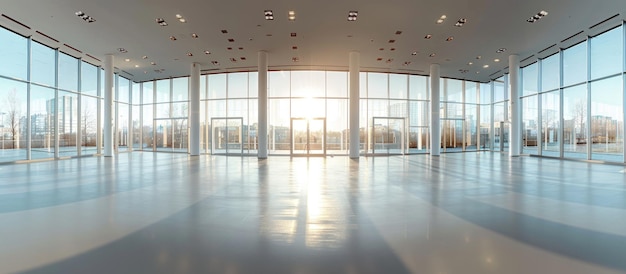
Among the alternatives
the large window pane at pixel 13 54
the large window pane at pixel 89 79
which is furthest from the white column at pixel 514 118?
the large window pane at pixel 89 79

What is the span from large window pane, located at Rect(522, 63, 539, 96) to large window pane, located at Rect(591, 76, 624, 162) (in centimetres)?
468

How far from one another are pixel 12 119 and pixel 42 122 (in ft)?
4.80

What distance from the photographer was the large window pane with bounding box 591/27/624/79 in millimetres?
13508

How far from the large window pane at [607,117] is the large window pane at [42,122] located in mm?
28875

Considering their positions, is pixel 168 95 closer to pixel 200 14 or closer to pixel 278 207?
pixel 200 14

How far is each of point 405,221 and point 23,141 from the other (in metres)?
19.4

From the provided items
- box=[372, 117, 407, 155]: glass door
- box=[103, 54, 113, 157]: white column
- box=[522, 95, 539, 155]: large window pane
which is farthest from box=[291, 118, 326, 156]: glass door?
box=[522, 95, 539, 155]: large window pane

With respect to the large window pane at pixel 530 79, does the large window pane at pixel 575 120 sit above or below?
below

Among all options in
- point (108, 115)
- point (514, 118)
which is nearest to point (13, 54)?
point (108, 115)

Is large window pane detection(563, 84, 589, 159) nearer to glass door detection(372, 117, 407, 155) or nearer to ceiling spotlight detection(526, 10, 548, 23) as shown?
ceiling spotlight detection(526, 10, 548, 23)

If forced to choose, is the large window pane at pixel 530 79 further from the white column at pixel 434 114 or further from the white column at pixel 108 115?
the white column at pixel 108 115

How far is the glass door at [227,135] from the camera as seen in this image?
21.9 m

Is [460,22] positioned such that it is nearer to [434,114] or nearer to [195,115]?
[434,114]

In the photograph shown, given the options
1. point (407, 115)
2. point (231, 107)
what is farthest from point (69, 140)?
point (407, 115)
